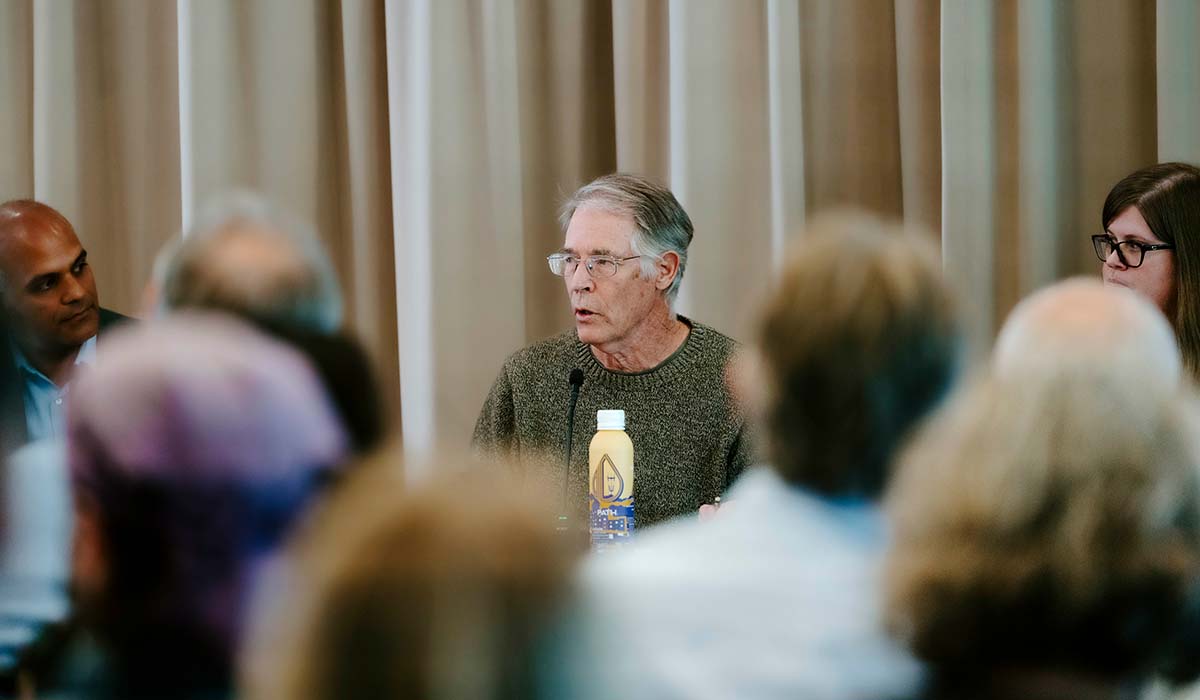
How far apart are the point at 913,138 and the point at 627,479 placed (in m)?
1.24

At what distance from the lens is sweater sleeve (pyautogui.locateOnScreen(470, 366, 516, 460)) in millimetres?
2828

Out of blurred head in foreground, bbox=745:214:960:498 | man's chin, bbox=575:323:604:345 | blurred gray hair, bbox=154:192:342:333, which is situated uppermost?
blurred gray hair, bbox=154:192:342:333

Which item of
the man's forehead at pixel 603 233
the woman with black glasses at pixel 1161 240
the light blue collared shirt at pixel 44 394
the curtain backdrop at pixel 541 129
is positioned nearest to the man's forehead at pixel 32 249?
the light blue collared shirt at pixel 44 394

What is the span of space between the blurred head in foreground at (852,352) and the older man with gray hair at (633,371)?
1.55 metres

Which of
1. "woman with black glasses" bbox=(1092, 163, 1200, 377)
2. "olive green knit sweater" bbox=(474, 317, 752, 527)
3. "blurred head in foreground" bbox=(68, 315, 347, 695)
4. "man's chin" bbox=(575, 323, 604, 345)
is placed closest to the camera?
"blurred head in foreground" bbox=(68, 315, 347, 695)

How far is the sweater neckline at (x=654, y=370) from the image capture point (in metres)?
2.74

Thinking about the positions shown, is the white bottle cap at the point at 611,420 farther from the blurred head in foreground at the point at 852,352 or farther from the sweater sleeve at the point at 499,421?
the blurred head in foreground at the point at 852,352

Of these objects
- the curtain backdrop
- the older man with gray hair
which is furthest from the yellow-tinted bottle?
the curtain backdrop

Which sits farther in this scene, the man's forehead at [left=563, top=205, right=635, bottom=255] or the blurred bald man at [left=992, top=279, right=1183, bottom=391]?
Answer: the man's forehead at [left=563, top=205, right=635, bottom=255]

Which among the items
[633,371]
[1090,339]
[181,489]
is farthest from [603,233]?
[181,489]

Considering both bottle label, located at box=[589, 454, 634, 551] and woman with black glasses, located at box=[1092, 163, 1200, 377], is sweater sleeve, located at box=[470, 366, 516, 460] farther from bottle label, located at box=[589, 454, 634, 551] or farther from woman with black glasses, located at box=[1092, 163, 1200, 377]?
woman with black glasses, located at box=[1092, 163, 1200, 377]

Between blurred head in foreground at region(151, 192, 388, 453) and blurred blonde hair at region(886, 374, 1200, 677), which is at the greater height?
blurred head in foreground at region(151, 192, 388, 453)

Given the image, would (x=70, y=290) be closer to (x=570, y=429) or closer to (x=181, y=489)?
(x=570, y=429)

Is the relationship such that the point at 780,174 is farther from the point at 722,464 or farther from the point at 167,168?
the point at 167,168
